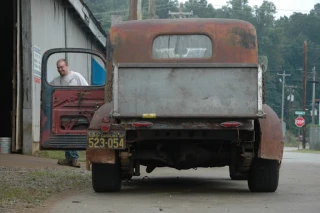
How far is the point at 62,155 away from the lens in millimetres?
18922

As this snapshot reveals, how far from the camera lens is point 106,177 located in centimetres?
1054

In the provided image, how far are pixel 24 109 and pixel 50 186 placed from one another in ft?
20.1

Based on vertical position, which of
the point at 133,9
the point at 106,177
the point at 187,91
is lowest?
the point at 106,177

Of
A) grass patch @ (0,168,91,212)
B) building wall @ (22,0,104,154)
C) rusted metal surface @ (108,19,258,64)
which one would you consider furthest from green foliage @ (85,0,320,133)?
rusted metal surface @ (108,19,258,64)

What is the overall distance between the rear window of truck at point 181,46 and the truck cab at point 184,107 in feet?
0.04

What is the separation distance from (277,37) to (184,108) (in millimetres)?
92072

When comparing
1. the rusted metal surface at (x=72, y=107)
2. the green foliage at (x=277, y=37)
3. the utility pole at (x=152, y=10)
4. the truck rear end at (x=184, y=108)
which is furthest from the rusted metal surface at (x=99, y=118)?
the green foliage at (x=277, y=37)

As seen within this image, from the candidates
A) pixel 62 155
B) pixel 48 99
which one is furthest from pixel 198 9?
pixel 48 99

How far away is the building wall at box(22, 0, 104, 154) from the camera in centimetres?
1730

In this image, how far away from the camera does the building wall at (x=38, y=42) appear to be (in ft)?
56.7

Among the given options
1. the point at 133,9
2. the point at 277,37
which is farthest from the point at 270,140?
the point at 277,37

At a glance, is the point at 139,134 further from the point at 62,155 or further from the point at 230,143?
the point at 62,155

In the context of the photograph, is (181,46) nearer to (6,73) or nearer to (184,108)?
(184,108)

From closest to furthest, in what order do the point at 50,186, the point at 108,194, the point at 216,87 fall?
the point at 216,87
the point at 108,194
the point at 50,186
